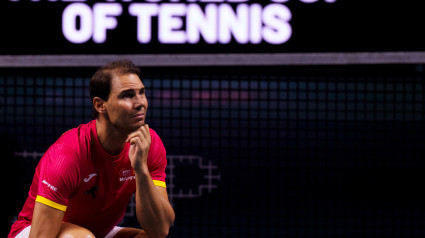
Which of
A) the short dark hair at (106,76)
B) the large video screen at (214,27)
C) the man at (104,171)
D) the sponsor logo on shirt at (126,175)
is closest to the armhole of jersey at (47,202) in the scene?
the man at (104,171)

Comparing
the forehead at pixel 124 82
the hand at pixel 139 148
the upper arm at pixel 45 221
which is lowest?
the upper arm at pixel 45 221

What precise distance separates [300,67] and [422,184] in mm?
2231

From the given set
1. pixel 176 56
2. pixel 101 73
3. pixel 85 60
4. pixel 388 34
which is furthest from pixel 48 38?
pixel 388 34

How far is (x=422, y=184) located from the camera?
6.15 m

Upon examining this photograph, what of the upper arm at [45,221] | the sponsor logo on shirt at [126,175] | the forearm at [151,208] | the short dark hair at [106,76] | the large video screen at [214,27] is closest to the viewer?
the upper arm at [45,221]

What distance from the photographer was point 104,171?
3473mm

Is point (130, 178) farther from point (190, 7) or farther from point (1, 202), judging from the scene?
point (1, 202)

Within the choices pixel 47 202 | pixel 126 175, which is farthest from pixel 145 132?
pixel 47 202

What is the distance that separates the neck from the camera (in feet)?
11.2

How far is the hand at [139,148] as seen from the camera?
3211 millimetres

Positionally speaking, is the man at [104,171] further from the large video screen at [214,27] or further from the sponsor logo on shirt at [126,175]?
the large video screen at [214,27]

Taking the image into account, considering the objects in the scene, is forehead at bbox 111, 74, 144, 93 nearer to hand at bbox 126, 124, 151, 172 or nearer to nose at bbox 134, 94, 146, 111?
nose at bbox 134, 94, 146, 111

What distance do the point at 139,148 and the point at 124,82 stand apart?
0.43 m

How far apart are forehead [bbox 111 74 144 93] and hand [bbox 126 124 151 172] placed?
0.26 m
